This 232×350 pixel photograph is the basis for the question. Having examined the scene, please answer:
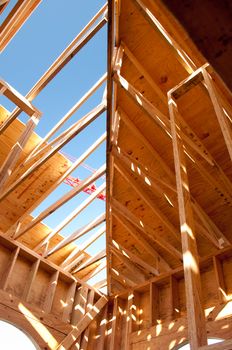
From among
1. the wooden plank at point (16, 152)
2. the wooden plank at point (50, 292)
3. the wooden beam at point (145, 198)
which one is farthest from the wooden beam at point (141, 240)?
the wooden plank at point (16, 152)

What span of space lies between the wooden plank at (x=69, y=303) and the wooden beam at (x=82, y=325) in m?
0.28

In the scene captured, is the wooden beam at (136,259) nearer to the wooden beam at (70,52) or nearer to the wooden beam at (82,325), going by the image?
the wooden beam at (82,325)

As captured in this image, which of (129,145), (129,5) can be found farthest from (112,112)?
(129,5)

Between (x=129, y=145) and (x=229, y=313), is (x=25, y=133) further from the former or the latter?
(x=229, y=313)

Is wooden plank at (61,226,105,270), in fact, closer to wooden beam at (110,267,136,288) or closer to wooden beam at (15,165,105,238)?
wooden beam at (110,267,136,288)

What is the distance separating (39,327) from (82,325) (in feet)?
2.88

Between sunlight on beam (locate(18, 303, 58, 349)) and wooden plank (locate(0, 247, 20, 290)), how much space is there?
448mm

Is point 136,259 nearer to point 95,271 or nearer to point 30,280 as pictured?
point 95,271

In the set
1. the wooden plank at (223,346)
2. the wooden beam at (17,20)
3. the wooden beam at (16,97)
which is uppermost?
the wooden beam at (17,20)

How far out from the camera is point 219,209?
5742mm

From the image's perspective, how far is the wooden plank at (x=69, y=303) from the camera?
6.74 m

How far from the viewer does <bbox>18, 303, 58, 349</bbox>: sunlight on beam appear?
602 cm

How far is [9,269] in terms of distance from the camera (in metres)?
6.33

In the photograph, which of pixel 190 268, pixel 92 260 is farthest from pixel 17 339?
pixel 190 268
